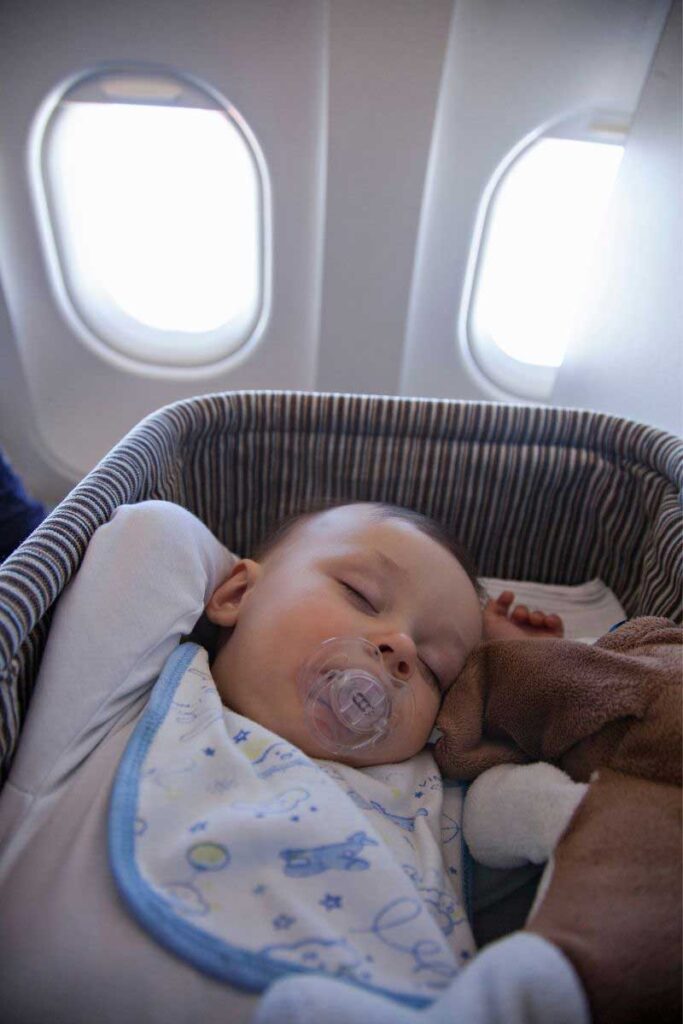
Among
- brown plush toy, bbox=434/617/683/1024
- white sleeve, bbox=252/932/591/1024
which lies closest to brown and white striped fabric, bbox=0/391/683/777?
brown plush toy, bbox=434/617/683/1024

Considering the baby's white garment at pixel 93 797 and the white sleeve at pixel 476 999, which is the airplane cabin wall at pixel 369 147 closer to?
the baby's white garment at pixel 93 797

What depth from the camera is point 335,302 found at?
1689mm

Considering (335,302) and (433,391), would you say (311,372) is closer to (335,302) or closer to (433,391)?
(335,302)

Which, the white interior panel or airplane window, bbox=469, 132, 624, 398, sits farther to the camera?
airplane window, bbox=469, 132, 624, 398

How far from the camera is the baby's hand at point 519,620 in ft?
3.74

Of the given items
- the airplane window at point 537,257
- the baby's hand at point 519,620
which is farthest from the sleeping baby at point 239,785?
Answer: the airplane window at point 537,257

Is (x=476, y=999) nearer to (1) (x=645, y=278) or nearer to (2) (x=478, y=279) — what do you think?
(1) (x=645, y=278)

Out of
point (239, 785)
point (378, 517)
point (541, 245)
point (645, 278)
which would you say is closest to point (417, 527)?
point (378, 517)

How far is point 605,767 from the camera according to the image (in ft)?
2.38

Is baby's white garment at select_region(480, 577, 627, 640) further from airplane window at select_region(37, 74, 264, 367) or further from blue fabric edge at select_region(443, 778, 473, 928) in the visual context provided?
airplane window at select_region(37, 74, 264, 367)

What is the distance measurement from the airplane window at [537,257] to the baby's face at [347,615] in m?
1.00

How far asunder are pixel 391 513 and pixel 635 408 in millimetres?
739

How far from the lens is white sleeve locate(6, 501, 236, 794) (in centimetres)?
71

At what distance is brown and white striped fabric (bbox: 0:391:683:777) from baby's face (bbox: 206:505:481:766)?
11.3 inches
